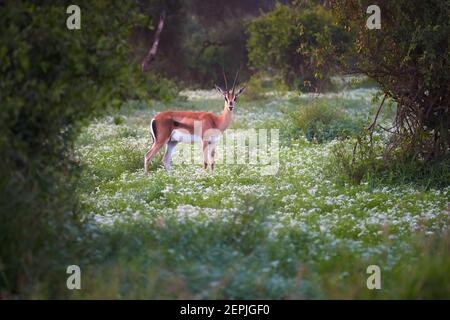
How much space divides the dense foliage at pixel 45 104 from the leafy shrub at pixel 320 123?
29.0ft

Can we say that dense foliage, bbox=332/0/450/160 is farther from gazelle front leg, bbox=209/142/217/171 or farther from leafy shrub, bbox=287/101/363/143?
leafy shrub, bbox=287/101/363/143

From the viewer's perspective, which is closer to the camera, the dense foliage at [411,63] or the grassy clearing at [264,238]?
the grassy clearing at [264,238]

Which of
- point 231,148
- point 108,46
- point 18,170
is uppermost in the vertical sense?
point 108,46

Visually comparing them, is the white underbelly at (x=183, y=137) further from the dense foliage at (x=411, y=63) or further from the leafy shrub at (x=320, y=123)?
the dense foliage at (x=411, y=63)

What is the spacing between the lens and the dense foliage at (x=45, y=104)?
575cm

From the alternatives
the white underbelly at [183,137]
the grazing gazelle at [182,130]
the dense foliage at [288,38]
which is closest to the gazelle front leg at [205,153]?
the grazing gazelle at [182,130]

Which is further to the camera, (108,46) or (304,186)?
(304,186)

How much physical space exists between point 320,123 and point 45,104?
1020 centimetres

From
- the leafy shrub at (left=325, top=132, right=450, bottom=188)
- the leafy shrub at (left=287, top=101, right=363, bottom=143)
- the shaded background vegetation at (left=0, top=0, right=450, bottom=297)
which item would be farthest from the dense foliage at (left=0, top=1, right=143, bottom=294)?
the leafy shrub at (left=287, top=101, right=363, bottom=143)

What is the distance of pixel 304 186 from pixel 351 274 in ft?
14.2

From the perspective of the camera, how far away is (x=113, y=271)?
5719mm
